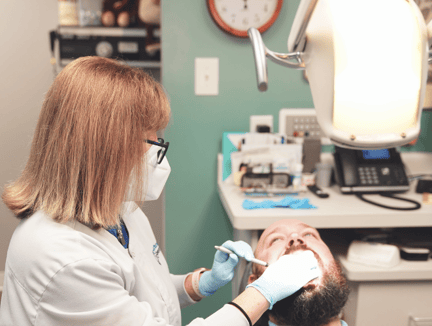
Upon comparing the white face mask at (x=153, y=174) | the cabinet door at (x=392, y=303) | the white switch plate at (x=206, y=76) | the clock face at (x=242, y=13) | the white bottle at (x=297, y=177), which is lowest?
the cabinet door at (x=392, y=303)

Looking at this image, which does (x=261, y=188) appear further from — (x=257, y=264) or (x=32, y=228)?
(x=32, y=228)

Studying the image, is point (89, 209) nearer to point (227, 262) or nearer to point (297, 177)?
point (227, 262)

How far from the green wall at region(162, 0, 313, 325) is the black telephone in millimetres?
475

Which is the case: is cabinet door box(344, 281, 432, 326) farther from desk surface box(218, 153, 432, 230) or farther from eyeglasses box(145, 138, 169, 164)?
eyeglasses box(145, 138, 169, 164)

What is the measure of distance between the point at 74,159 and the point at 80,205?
0.11 metres

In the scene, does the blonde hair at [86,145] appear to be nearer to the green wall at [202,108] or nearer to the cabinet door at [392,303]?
the cabinet door at [392,303]

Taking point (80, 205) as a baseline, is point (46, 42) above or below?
above

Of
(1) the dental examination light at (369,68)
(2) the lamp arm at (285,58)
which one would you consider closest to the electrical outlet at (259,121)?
(2) the lamp arm at (285,58)

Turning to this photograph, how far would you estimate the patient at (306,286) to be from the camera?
1.06 meters

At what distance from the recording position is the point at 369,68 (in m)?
0.51

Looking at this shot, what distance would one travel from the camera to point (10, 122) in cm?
296

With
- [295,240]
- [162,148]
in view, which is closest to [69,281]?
[162,148]

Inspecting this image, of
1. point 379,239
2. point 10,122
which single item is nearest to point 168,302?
point 379,239

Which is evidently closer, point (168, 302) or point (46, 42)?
point (168, 302)
